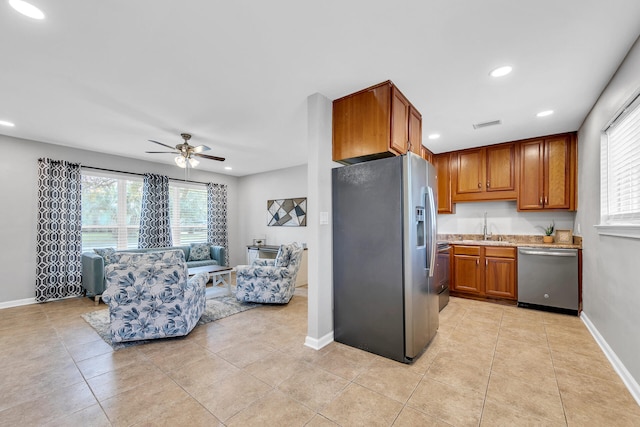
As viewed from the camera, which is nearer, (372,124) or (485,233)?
(372,124)

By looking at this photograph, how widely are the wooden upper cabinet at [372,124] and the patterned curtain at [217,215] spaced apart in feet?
15.6

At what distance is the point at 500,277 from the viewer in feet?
13.4

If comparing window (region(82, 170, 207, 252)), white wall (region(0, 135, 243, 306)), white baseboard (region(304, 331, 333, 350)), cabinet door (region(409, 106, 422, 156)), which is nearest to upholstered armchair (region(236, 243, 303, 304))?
white baseboard (region(304, 331, 333, 350))

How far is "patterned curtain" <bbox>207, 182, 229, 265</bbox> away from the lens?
265 inches

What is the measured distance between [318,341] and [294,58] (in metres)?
2.53

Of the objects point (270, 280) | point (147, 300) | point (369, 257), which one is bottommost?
point (270, 280)

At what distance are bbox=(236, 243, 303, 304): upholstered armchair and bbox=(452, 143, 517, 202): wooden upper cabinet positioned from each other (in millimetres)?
3041

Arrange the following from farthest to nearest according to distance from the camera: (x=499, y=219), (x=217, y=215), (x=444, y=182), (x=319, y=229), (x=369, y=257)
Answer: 1. (x=217, y=215)
2. (x=444, y=182)
3. (x=499, y=219)
4. (x=319, y=229)
5. (x=369, y=257)

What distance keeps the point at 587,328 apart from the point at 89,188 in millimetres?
7566

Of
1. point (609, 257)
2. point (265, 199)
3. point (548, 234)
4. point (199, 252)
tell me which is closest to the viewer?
point (609, 257)

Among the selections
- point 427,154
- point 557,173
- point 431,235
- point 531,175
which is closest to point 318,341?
point 431,235

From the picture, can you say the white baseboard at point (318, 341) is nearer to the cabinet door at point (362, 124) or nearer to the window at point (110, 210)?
the cabinet door at point (362, 124)

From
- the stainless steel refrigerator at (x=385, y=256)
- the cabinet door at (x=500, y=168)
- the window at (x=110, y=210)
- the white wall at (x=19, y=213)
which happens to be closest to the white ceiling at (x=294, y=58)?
the cabinet door at (x=500, y=168)

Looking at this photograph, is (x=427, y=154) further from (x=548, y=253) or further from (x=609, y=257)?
(x=609, y=257)
